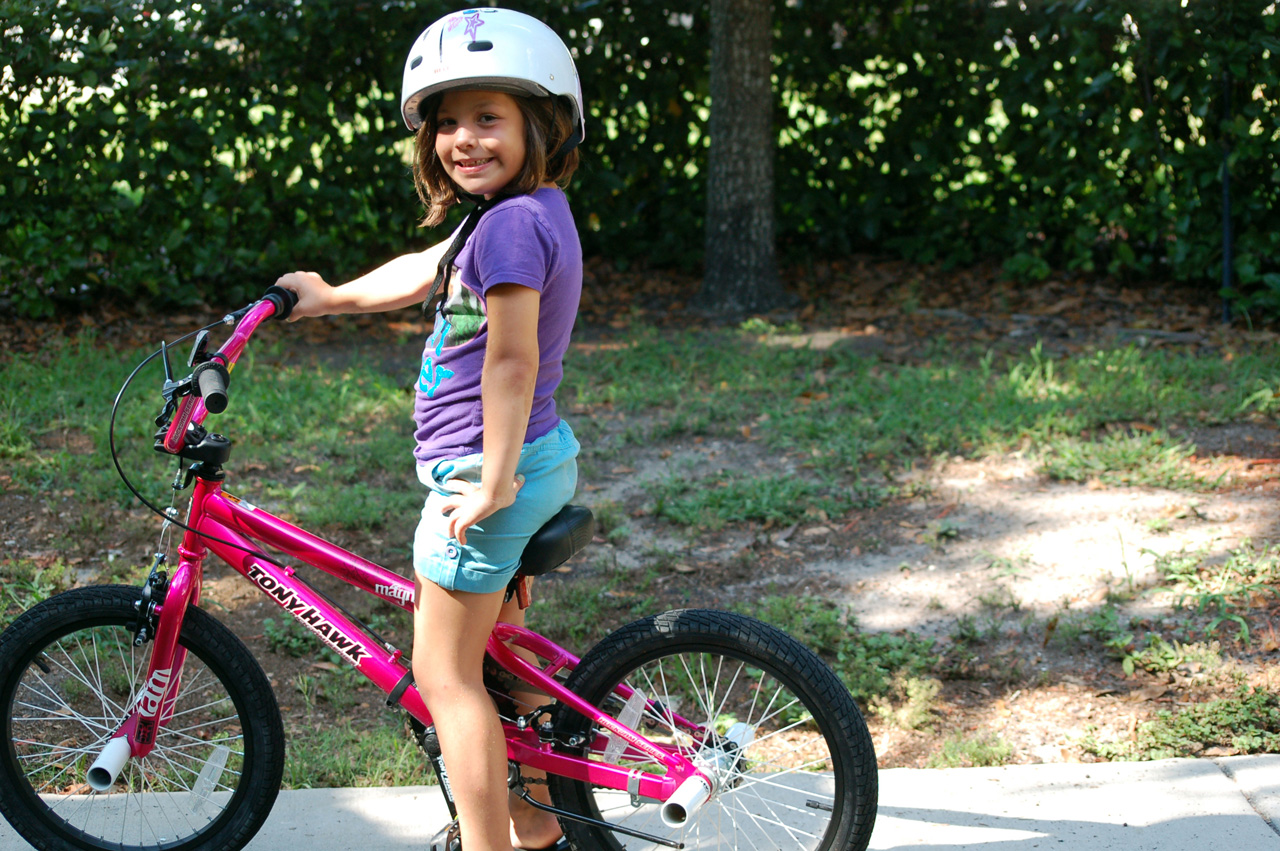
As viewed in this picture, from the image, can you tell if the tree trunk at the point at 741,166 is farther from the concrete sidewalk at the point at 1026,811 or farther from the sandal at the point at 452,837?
the sandal at the point at 452,837

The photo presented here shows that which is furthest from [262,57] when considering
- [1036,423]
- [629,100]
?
[1036,423]

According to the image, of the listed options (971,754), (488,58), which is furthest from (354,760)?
(488,58)

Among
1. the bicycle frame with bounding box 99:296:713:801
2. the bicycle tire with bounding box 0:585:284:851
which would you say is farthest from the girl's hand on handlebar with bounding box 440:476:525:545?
the bicycle tire with bounding box 0:585:284:851

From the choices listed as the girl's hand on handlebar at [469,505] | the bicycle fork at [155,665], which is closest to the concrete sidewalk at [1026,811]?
the bicycle fork at [155,665]

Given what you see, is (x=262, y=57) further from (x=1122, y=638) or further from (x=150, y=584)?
(x=1122, y=638)

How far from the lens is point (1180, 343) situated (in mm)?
6035

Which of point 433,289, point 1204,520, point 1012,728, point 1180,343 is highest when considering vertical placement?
Answer: point 433,289

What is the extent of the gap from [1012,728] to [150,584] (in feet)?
7.63

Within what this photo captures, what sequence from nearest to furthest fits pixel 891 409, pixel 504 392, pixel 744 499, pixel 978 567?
pixel 504 392
pixel 978 567
pixel 744 499
pixel 891 409

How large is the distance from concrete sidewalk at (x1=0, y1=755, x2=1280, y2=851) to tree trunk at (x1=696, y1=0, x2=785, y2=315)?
4.47 m

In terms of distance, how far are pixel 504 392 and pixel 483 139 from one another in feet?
1.64

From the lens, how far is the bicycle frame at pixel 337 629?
2.34 m

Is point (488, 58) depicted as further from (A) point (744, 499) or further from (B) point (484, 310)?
(A) point (744, 499)

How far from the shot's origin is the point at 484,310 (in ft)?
6.86
